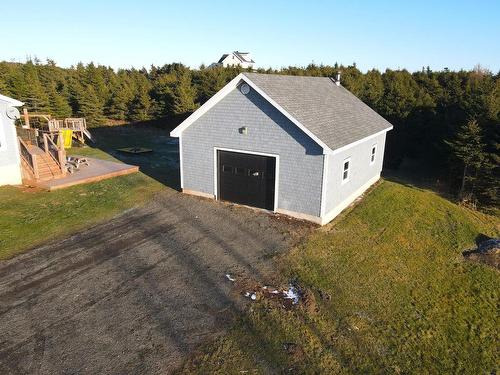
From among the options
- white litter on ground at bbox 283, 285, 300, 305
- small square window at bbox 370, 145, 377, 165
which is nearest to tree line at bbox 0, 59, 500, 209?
small square window at bbox 370, 145, 377, 165

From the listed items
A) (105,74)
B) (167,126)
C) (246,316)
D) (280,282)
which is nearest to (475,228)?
(280,282)

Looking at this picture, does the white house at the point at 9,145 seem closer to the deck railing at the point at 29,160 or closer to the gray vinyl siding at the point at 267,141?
the deck railing at the point at 29,160

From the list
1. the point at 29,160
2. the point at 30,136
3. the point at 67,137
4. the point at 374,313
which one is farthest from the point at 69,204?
the point at 67,137

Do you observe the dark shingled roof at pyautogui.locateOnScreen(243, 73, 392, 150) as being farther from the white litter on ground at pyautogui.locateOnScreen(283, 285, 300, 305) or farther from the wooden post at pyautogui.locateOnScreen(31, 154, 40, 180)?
the wooden post at pyautogui.locateOnScreen(31, 154, 40, 180)

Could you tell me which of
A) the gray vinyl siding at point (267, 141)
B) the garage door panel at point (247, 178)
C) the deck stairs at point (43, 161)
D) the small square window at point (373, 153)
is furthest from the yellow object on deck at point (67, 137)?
the small square window at point (373, 153)

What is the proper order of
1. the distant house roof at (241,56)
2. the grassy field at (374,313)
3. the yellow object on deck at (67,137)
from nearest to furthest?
the grassy field at (374,313), the yellow object on deck at (67,137), the distant house roof at (241,56)

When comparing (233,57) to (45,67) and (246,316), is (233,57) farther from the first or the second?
(246,316)
